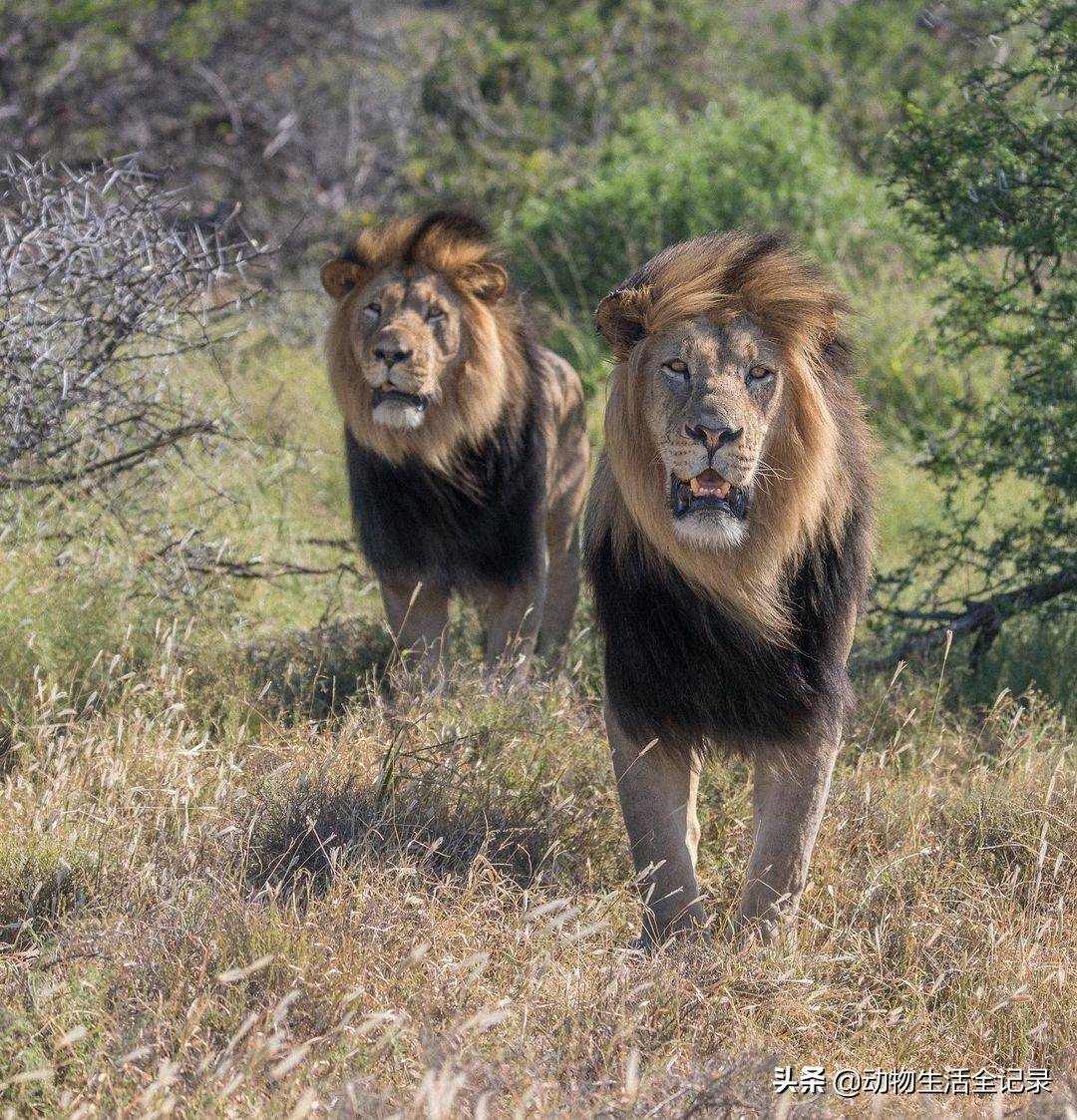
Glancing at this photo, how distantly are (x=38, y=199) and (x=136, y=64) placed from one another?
7.33m

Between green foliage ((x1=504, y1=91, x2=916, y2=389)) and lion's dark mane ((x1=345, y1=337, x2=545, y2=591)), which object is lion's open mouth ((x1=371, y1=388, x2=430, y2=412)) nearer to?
lion's dark mane ((x1=345, y1=337, x2=545, y2=591))

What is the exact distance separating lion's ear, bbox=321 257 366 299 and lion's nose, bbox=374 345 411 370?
345mm

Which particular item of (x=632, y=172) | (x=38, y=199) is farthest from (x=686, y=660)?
(x=632, y=172)

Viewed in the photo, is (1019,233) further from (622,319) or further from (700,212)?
(700,212)

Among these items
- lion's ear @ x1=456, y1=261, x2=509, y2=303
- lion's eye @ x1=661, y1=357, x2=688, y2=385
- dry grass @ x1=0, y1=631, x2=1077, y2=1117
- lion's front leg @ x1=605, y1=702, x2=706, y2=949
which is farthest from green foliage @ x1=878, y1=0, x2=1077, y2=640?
lion's eye @ x1=661, y1=357, x2=688, y2=385

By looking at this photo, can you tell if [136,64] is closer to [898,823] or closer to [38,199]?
[38,199]

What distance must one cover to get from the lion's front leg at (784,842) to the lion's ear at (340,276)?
2.31 meters

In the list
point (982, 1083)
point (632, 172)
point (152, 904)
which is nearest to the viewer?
point (982, 1083)

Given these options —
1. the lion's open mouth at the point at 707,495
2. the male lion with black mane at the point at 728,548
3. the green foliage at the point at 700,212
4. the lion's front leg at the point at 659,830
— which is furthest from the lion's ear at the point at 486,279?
the green foliage at the point at 700,212

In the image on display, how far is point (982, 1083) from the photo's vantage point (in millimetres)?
3145

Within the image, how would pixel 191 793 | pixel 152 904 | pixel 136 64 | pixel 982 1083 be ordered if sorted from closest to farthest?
pixel 982 1083 → pixel 152 904 → pixel 191 793 → pixel 136 64

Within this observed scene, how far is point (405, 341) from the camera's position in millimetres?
4812

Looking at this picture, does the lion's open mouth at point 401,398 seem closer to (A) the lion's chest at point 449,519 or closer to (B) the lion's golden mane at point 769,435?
(A) the lion's chest at point 449,519

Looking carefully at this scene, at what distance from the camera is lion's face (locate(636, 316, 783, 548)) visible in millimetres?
3119
